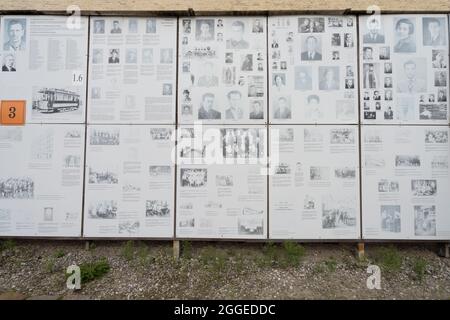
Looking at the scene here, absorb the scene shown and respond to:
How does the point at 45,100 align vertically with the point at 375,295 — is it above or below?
above

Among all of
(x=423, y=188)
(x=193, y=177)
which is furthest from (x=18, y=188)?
(x=423, y=188)

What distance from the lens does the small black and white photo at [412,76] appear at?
5488mm

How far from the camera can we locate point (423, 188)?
5414 millimetres

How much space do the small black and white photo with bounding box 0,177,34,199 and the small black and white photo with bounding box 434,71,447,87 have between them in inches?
316

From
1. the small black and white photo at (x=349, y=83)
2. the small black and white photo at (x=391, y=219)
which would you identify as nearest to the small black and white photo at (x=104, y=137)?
the small black and white photo at (x=349, y=83)

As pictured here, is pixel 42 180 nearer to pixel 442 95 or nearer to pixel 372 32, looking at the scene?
pixel 372 32

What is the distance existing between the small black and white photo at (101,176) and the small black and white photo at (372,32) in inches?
219

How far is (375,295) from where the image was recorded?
183 inches

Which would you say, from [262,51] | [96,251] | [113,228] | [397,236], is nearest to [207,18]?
[262,51]

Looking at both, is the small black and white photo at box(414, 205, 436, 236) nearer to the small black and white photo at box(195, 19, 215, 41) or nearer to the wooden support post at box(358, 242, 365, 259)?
the wooden support post at box(358, 242, 365, 259)

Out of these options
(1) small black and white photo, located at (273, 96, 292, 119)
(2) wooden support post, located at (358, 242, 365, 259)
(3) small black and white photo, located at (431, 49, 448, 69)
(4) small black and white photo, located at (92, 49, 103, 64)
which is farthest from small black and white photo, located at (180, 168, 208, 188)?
(3) small black and white photo, located at (431, 49, 448, 69)

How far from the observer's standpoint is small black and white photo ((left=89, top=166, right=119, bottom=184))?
549 cm

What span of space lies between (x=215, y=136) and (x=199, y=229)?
5.94 ft
